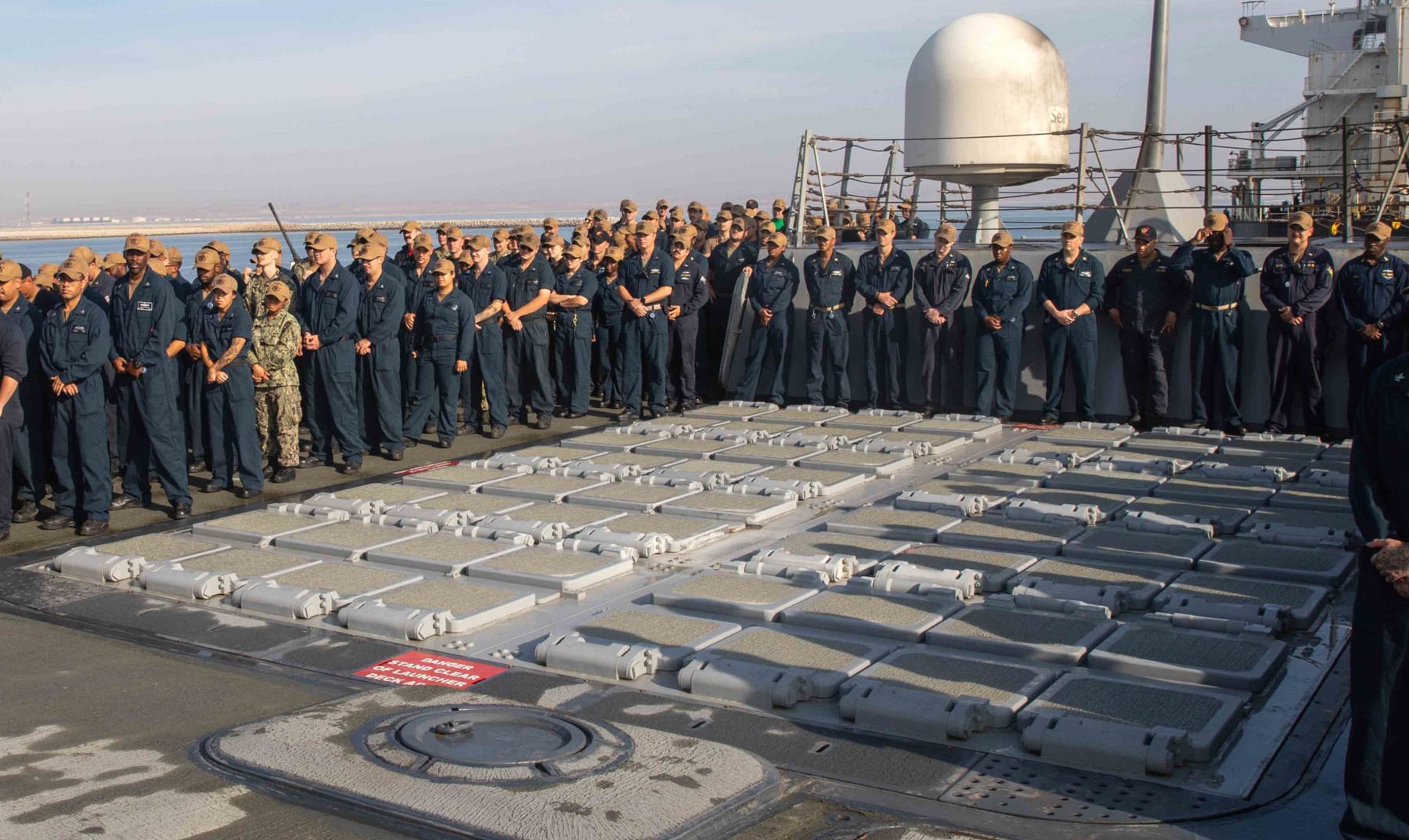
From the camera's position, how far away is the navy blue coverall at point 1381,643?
3697mm

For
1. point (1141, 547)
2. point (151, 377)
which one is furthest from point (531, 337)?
point (1141, 547)

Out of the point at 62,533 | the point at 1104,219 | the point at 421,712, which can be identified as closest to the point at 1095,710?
the point at 421,712

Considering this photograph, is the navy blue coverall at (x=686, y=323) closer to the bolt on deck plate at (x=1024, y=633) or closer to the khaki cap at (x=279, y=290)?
the khaki cap at (x=279, y=290)

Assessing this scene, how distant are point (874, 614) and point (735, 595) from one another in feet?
2.41

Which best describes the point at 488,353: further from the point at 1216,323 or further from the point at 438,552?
the point at 1216,323

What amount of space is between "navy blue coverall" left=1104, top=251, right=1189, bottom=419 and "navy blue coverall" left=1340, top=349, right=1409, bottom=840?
790 centimetres

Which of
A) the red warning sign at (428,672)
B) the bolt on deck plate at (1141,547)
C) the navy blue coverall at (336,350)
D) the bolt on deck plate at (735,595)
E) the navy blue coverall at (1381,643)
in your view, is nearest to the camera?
the navy blue coverall at (1381,643)

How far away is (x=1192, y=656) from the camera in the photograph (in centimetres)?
541

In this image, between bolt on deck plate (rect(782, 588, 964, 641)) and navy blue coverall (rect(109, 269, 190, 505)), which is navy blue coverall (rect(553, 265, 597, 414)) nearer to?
navy blue coverall (rect(109, 269, 190, 505))

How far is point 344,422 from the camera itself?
10.4 meters

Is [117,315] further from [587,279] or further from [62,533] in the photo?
[587,279]

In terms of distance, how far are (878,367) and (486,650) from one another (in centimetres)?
791

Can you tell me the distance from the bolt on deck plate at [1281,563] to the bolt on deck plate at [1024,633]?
1247 mm

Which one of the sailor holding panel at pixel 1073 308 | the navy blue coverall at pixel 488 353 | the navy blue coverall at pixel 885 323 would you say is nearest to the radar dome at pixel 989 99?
the navy blue coverall at pixel 885 323
